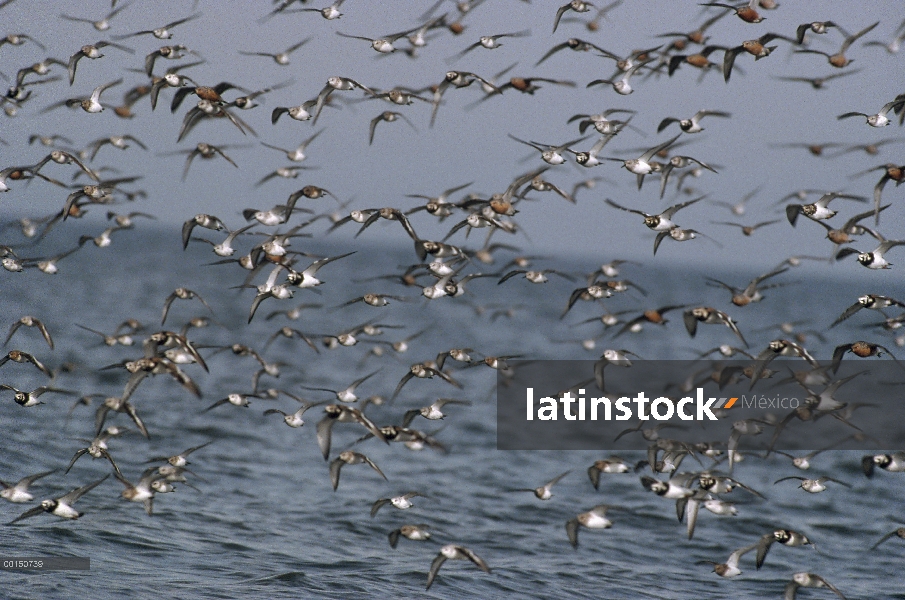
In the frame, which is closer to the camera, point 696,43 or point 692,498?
point 692,498

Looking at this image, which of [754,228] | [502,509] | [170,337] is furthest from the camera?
[502,509]

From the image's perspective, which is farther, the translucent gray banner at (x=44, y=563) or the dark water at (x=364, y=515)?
the dark water at (x=364, y=515)

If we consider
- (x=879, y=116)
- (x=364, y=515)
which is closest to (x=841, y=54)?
(x=879, y=116)

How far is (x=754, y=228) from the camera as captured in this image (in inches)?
1366

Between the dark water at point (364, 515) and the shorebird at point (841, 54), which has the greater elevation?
the shorebird at point (841, 54)

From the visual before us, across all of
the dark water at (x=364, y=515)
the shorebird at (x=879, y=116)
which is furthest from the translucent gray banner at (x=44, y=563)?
the shorebird at (x=879, y=116)

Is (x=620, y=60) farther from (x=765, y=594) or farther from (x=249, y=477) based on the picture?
(x=249, y=477)

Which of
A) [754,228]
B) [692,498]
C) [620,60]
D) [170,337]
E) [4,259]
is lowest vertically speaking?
[692,498]

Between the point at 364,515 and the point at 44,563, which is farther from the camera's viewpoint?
the point at 364,515

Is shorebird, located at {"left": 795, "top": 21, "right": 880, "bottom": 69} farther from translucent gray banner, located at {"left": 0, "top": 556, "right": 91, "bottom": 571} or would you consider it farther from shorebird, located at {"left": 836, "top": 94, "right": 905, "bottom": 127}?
translucent gray banner, located at {"left": 0, "top": 556, "right": 91, "bottom": 571}

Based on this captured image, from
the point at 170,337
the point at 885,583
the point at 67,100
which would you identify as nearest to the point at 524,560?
the point at 885,583

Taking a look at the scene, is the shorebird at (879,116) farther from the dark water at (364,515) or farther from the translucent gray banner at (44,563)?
the translucent gray banner at (44,563)

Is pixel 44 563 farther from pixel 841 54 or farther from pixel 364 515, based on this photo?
pixel 841 54

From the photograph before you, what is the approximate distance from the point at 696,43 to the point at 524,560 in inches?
621
